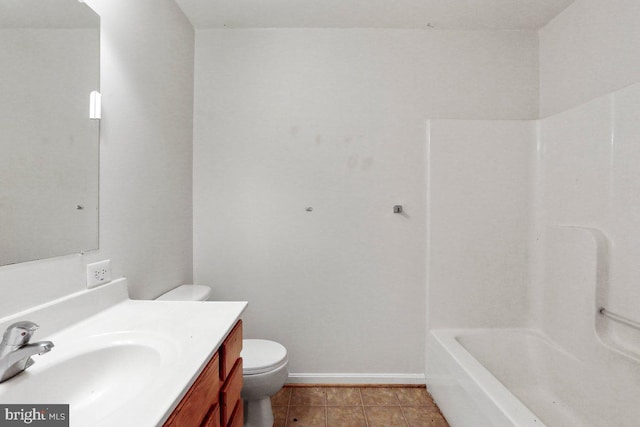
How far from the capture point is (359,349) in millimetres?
2090

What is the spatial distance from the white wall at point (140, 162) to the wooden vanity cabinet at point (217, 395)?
1.99ft

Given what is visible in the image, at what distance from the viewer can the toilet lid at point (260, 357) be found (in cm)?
151

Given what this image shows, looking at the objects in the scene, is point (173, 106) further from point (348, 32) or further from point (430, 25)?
point (430, 25)

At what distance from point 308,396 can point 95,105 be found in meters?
2.00

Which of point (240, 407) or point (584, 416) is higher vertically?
point (240, 407)

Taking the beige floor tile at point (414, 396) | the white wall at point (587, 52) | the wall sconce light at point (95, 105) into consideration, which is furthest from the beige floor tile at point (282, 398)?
the white wall at point (587, 52)

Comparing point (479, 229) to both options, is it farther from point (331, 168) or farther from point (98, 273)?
point (98, 273)

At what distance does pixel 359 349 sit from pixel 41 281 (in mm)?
1797

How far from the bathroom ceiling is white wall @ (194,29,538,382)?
2.8 inches

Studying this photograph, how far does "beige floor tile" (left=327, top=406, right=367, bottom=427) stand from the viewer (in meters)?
1.72

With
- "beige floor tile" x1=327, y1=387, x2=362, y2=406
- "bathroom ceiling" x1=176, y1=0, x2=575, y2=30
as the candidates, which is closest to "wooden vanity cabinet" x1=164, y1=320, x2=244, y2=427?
"beige floor tile" x1=327, y1=387, x2=362, y2=406

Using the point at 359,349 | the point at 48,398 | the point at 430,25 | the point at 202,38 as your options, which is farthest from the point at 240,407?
the point at 430,25

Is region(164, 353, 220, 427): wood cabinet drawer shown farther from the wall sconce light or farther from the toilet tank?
the wall sconce light

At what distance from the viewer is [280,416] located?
1.77m
